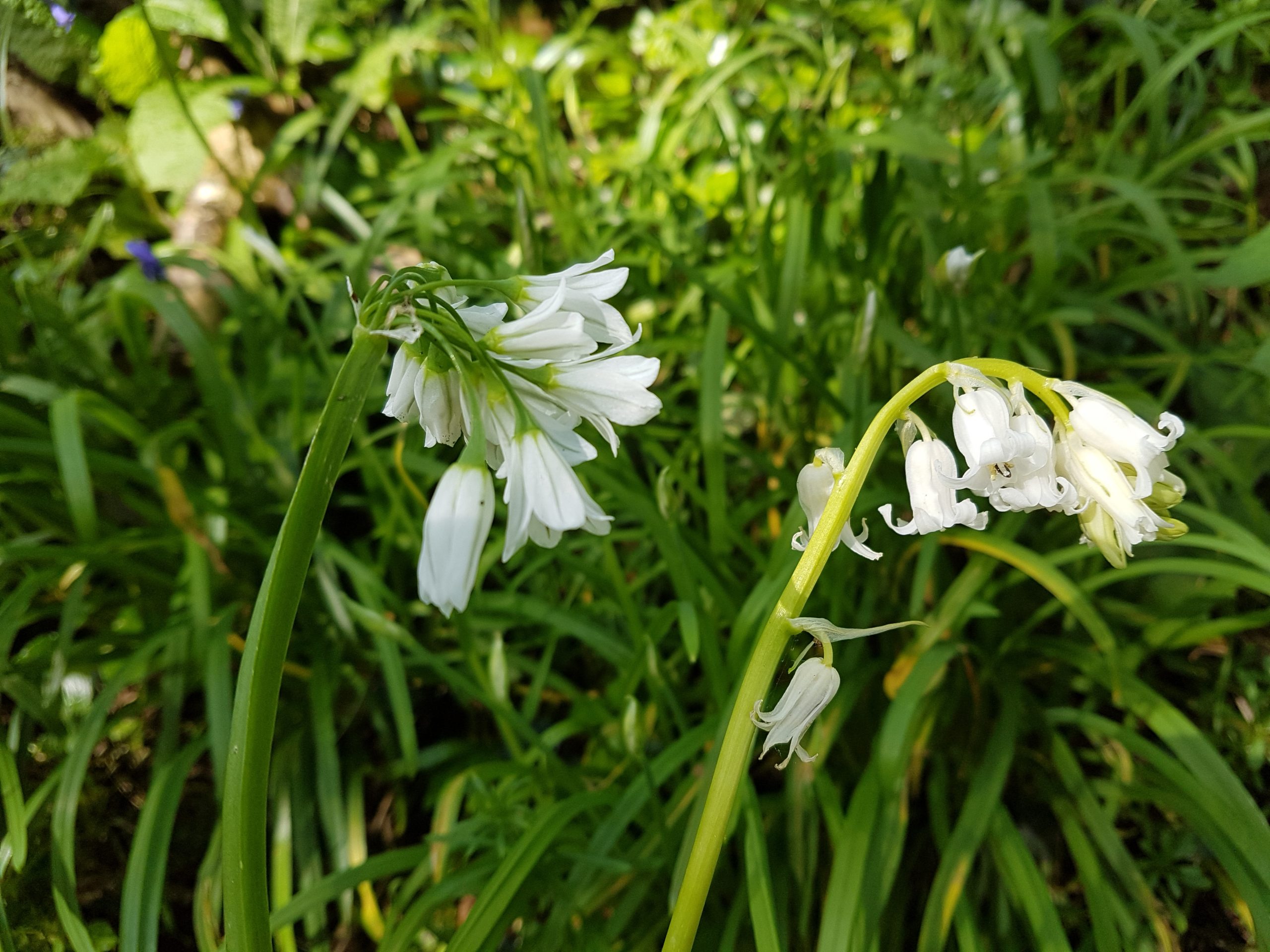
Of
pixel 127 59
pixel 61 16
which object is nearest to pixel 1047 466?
pixel 61 16

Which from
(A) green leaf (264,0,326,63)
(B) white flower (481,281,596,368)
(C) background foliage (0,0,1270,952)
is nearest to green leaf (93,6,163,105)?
(C) background foliage (0,0,1270,952)

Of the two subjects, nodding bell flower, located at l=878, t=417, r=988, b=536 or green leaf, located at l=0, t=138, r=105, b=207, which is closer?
nodding bell flower, located at l=878, t=417, r=988, b=536

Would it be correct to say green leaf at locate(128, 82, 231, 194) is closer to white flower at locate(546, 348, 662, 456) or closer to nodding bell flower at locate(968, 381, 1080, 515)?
white flower at locate(546, 348, 662, 456)

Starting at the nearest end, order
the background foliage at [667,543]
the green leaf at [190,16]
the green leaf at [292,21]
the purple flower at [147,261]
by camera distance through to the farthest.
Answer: the background foliage at [667,543] < the purple flower at [147,261] < the green leaf at [190,16] < the green leaf at [292,21]

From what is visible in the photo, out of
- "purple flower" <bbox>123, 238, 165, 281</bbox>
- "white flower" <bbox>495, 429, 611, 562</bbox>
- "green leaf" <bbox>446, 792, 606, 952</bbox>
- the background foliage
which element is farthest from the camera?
"purple flower" <bbox>123, 238, 165, 281</bbox>

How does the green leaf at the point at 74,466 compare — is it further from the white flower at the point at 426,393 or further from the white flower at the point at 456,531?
the white flower at the point at 456,531

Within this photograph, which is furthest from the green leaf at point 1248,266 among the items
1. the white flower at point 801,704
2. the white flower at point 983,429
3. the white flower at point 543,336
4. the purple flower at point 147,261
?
the purple flower at point 147,261
